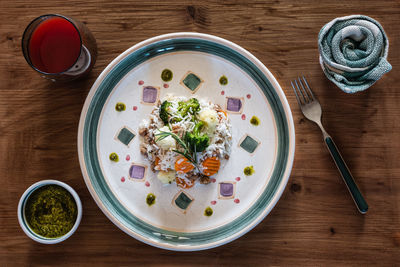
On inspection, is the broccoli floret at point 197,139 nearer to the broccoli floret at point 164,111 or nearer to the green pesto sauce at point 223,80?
the broccoli floret at point 164,111

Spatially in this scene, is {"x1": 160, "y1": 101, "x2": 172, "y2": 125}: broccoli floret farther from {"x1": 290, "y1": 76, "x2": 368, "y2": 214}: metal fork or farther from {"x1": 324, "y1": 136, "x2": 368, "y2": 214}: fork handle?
{"x1": 324, "y1": 136, "x2": 368, "y2": 214}: fork handle

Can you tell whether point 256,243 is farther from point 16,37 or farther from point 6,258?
point 16,37

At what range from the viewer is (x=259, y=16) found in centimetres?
182

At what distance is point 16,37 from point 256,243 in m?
1.89

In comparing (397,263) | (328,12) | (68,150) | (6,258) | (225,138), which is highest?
(328,12)

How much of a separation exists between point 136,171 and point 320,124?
1.08 m

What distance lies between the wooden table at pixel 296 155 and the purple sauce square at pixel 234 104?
296 mm

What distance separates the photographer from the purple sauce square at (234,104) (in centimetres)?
174

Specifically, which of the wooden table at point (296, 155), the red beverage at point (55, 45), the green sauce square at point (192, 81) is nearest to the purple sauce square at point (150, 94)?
the green sauce square at point (192, 81)

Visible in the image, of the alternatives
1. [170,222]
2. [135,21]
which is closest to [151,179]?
[170,222]

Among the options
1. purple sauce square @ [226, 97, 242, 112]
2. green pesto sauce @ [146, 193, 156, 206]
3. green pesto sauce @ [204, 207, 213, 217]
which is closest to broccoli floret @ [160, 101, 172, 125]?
purple sauce square @ [226, 97, 242, 112]

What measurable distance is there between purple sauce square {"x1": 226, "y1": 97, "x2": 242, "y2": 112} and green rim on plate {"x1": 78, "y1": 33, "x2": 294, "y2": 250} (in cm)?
15

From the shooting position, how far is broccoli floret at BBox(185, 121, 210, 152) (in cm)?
156

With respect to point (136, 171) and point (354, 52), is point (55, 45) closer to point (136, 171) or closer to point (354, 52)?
point (136, 171)
